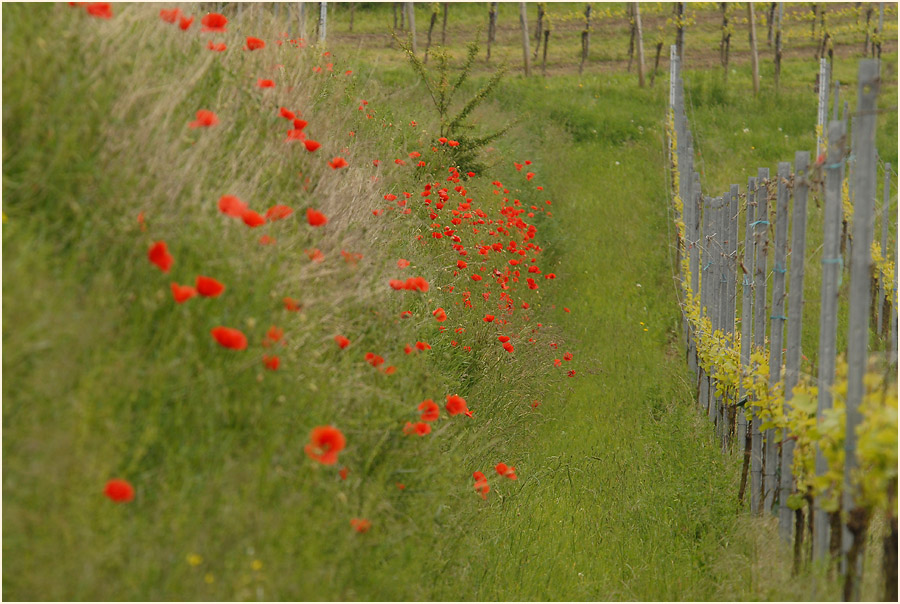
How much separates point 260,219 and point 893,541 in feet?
7.93

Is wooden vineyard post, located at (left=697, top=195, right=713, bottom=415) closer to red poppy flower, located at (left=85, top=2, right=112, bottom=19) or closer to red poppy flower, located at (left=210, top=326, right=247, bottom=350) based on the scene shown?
red poppy flower, located at (left=210, top=326, right=247, bottom=350)

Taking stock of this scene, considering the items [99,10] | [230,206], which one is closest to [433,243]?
[99,10]

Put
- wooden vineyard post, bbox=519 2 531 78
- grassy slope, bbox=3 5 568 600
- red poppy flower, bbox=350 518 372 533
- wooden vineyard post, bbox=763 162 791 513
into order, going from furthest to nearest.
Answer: wooden vineyard post, bbox=519 2 531 78, wooden vineyard post, bbox=763 162 791 513, red poppy flower, bbox=350 518 372 533, grassy slope, bbox=3 5 568 600

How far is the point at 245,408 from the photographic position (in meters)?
2.66

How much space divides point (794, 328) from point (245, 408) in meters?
2.62

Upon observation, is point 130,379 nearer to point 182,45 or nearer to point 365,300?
point 365,300

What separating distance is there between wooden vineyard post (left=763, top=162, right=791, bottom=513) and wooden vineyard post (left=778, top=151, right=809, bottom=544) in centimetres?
23

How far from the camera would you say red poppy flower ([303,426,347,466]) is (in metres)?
2.54

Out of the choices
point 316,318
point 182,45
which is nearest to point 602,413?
point 316,318

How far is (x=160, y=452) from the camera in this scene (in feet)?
8.10

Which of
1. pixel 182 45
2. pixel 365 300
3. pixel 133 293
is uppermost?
pixel 182 45

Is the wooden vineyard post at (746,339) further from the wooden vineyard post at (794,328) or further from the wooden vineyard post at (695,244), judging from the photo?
the wooden vineyard post at (695,244)

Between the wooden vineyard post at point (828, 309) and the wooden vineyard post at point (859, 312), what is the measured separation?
19 centimetres

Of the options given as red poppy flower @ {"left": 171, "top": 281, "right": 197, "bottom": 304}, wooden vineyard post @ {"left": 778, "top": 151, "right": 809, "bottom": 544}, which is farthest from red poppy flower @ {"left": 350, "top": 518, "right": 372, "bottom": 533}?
wooden vineyard post @ {"left": 778, "top": 151, "right": 809, "bottom": 544}
